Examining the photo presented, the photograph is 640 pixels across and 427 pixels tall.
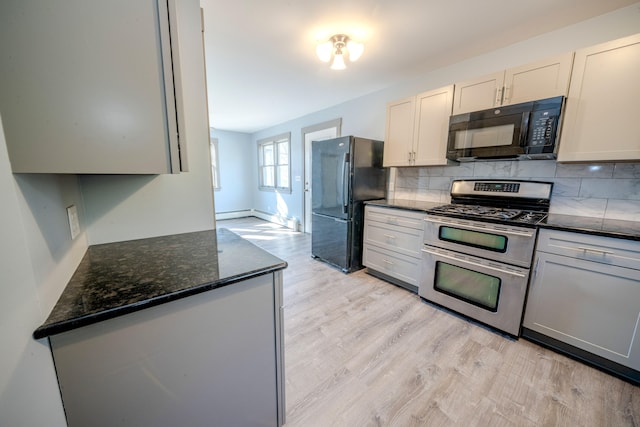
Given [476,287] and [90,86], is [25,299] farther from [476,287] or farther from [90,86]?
[476,287]

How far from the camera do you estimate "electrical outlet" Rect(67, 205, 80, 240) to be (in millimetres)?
921

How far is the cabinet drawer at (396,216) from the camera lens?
2389 mm

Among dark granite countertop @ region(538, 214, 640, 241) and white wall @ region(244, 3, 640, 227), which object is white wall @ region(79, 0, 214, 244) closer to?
white wall @ region(244, 3, 640, 227)

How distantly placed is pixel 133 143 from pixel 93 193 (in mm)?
706

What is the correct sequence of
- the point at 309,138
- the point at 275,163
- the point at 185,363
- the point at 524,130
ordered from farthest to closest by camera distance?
the point at 275,163
the point at 309,138
the point at 524,130
the point at 185,363

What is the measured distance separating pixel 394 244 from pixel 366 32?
2015mm

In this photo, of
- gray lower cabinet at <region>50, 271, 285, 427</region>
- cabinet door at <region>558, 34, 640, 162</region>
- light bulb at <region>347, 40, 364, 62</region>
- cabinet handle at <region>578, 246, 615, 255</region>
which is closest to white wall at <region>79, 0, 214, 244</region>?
gray lower cabinet at <region>50, 271, 285, 427</region>

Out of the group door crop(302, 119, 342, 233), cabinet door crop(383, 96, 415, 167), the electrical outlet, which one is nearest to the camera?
the electrical outlet

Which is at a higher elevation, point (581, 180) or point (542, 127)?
point (542, 127)

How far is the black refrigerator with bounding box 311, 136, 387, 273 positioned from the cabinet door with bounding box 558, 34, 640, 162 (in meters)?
1.70

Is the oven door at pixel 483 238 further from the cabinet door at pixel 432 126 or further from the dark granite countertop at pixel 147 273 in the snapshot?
the dark granite countertop at pixel 147 273

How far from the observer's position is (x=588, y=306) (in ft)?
5.10

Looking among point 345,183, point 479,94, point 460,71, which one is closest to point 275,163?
point 345,183

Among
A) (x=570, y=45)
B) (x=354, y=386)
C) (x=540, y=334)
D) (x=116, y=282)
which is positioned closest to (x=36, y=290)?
(x=116, y=282)
